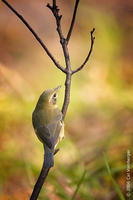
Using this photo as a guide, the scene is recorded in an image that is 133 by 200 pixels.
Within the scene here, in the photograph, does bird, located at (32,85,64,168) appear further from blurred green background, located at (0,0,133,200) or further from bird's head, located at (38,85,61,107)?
blurred green background, located at (0,0,133,200)

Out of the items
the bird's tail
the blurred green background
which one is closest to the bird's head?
the bird's tail

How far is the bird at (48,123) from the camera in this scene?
4.33 feet

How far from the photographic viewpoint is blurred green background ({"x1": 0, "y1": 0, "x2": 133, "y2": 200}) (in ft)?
9.91

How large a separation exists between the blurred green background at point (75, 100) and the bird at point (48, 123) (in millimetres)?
411

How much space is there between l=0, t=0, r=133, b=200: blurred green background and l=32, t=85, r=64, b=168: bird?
41cm

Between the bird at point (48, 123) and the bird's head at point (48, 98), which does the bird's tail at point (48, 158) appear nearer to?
the bird at point (48, 123)

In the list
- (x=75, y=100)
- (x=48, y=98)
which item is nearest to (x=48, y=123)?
(x=48, y=98)

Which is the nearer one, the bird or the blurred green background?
the bird

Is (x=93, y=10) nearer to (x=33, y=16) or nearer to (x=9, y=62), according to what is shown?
(x=33, y=16)

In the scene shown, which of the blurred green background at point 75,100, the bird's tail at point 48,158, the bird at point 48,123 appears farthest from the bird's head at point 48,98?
the blurred green background at point 75,100

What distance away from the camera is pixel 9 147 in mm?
3473

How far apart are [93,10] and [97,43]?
1.08 metres

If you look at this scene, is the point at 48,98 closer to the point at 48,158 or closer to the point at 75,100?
the point at 48,158

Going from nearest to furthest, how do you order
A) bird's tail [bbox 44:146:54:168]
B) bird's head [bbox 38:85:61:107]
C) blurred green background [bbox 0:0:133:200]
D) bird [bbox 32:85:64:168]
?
bird's tail [bbox 44:146:54:168], bird [bbox 32:85:64:168], bird's head [bbox 38:85:61:107], blurred green background [bbox 0:0:133:200]
